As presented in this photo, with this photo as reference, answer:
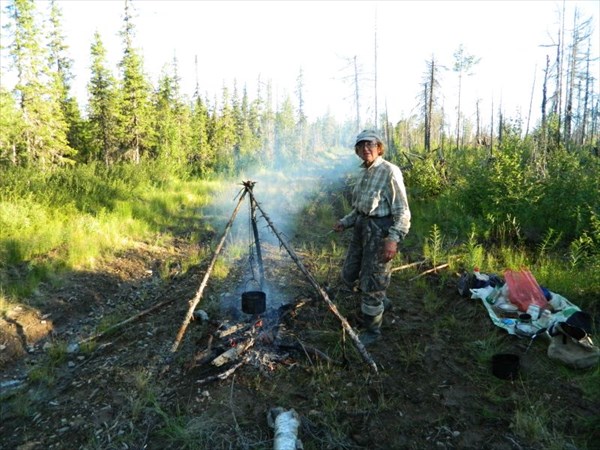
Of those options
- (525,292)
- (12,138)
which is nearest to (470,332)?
(525,292)

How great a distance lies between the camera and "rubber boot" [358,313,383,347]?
Result: 4.28 m

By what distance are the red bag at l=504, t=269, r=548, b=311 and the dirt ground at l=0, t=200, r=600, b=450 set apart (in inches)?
19.4

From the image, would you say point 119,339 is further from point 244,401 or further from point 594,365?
point 594,365

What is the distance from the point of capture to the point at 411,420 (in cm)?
316

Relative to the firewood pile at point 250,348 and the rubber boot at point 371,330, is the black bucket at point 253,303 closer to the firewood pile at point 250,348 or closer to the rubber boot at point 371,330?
the firewood pile at point 250,348

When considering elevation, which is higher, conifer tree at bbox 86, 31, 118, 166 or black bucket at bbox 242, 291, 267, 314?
conifer tree at bbox 86, 31, 118, 166

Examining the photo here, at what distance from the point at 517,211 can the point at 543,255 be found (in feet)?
3.74

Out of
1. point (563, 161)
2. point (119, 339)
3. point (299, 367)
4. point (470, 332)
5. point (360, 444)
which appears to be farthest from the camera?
point (563, 161)

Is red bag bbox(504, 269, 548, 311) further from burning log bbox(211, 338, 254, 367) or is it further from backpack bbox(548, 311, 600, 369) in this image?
burning log bbox(211, 338, 254, 367)

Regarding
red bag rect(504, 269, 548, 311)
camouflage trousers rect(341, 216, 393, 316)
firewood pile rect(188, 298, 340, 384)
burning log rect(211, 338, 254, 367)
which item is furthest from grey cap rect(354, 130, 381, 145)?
red bag rect(504, 269, 548, 311)

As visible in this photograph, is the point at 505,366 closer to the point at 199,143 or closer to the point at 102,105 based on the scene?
the point at 102,105

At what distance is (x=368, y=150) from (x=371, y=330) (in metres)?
2.14

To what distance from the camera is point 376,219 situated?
4.16m

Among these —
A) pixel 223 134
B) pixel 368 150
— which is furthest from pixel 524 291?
pixel 223 134
